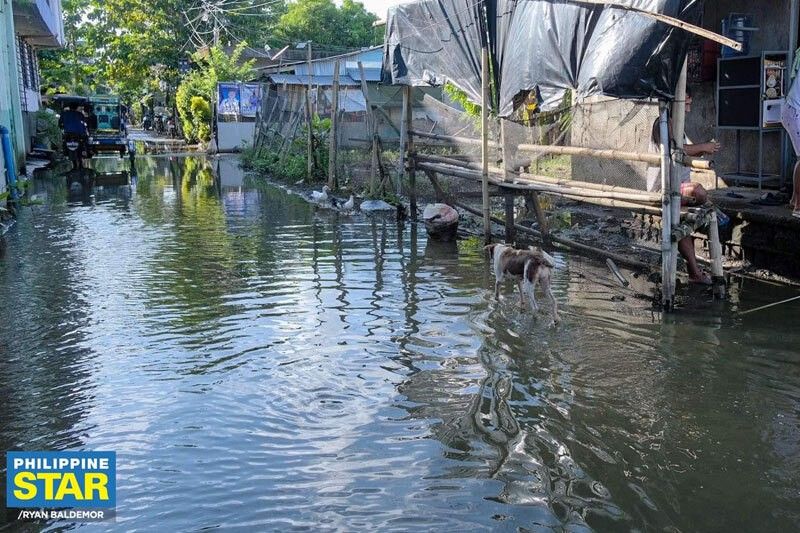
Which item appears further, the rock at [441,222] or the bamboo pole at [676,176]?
the rock at [441,222]

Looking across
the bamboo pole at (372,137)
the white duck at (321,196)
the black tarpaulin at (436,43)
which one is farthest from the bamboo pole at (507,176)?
the white duck at (321,196)

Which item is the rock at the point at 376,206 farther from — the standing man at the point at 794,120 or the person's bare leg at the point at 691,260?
the standing man at the point at 794,120

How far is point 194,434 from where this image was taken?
16.7 feet

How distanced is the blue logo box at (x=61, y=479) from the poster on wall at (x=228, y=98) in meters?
28.4

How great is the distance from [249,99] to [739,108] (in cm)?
2495

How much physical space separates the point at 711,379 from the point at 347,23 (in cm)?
5177

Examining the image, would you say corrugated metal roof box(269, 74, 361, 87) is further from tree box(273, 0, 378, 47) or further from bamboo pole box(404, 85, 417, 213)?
bamboo pole box(404, 85, 417, 213)

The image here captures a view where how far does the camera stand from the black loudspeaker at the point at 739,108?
391 inches

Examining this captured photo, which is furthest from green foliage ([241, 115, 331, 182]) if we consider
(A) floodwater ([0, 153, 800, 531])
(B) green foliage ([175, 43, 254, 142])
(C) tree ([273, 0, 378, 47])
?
(C) tree ([273, 0, 378, 47])

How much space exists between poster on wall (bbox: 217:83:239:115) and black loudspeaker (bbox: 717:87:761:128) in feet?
79.5

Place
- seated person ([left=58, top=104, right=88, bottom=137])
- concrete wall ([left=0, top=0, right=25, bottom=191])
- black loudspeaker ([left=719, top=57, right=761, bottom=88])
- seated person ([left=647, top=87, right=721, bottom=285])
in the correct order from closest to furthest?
1. seated person ([left=647, top=87, right=721, bottom=285])
2. black loudspeaker ([left=719, top=57, right=761, bottom=88])
3. concrete wall ([left=0, top=0, right=25, bottom=191])
4. seated person ([left=58, top=104, right=88, bottom=137])

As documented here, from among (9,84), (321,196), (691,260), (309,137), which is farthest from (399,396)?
(9,84)

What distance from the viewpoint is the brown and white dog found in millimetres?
7555

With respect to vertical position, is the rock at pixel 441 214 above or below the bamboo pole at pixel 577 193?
below
